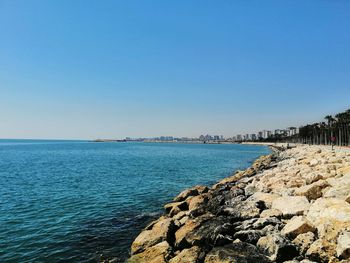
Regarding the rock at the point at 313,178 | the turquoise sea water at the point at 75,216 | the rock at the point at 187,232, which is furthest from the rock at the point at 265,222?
the rock at the point at 313,178

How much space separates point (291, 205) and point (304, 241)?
271 centimetres

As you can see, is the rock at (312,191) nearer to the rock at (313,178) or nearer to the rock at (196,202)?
the rock at (313,178)

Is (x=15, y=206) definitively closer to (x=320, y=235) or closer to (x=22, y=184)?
(x=22, y=184)

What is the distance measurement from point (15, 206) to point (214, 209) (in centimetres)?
1290

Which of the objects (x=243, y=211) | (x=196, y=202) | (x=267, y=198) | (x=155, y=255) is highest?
(x=267, y=198)

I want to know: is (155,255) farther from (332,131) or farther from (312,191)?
(332,131)

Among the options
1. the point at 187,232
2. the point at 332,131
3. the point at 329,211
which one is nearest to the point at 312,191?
the point at 329,211

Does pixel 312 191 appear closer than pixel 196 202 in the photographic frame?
Yes

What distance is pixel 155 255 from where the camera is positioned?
29.8 feet

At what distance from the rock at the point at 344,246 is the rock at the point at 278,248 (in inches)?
43.0

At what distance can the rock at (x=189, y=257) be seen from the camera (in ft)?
25.9

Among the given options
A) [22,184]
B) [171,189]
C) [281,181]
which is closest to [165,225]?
[281,181]

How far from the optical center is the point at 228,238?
28.9 feet

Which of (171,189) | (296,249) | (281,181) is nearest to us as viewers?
(296,249)
